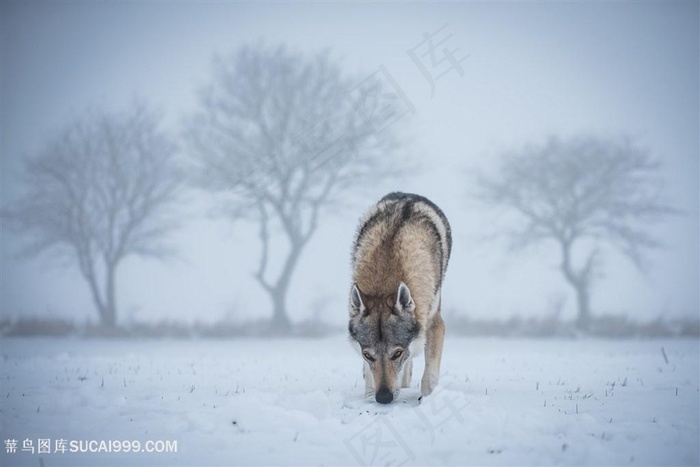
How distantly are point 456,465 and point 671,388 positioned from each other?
5762mm

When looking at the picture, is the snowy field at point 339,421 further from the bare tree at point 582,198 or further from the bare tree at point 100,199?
the bare tree at point 582,198

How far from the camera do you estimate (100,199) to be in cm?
2775

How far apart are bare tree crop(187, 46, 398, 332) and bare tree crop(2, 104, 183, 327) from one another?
2.86 m

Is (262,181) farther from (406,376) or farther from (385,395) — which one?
(385,395)

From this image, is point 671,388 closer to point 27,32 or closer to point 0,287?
point 0,287

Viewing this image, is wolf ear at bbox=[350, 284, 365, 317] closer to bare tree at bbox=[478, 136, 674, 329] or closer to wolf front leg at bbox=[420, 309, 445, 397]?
wolf front leg at bbox=[420, 309, 445, 397]

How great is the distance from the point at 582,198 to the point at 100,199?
26880mm

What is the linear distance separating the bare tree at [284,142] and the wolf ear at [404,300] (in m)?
19.3

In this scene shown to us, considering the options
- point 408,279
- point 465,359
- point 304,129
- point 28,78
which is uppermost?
point 28,78

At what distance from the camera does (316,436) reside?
5.68 m

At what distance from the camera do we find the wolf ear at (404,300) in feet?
20.9

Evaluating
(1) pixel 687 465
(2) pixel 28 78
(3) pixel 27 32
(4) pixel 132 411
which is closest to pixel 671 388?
(1) pixel 687 465

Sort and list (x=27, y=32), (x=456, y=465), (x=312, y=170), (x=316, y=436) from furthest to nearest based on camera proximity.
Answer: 1. (x=27, y=32)
2. (x=312, y=170)
3. (x=316, y=436)
4. (x=456, y=465)

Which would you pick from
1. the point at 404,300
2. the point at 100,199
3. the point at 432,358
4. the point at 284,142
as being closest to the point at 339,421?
the point at 404,300
